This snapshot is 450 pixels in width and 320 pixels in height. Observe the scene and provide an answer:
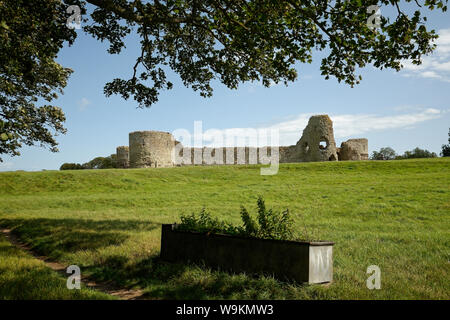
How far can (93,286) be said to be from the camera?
6.12m

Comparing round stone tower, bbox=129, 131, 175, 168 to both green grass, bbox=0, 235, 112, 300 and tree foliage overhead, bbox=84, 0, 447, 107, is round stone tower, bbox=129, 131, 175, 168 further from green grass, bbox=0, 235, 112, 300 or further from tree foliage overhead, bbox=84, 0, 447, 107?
green grass, bbox=0, 235, 112, 300

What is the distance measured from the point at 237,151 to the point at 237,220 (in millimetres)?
31402

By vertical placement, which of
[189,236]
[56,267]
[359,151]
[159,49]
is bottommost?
[56,267]

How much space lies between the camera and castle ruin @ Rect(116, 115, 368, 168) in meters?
40.0

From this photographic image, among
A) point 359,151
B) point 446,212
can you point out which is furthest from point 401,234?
point 359,151

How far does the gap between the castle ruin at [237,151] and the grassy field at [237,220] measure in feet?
33.4

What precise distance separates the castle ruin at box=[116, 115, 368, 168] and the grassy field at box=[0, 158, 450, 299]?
33.4 feet

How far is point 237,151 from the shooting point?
43.8 m

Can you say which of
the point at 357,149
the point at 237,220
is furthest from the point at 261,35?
the point at 357,149

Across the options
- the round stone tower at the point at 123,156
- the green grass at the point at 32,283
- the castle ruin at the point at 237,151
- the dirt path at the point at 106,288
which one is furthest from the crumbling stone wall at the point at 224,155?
the green grass at the point at 32,283

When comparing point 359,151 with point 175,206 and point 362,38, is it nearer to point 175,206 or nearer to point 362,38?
point 175,206

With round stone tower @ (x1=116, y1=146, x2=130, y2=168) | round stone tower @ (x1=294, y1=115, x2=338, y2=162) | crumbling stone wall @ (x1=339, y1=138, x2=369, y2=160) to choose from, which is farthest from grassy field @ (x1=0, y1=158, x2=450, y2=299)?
round stone tower @ (x1=116, y1=146, x2=130, y2=168)

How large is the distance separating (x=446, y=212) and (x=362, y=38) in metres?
8.27

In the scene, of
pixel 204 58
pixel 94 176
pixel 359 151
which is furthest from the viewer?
pixel 359 151
